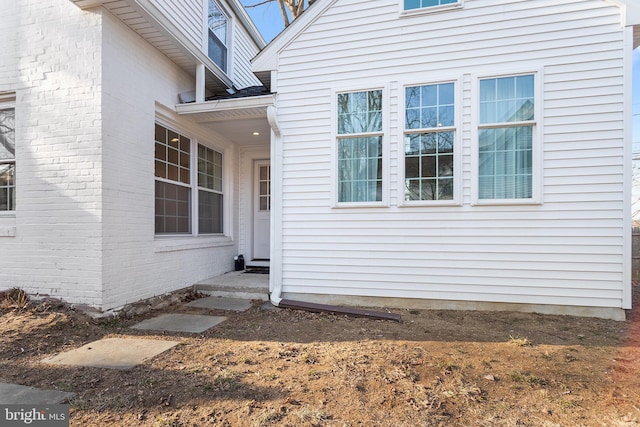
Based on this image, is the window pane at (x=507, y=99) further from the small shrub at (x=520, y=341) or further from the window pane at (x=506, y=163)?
the small shrub at (x=520, y=341)

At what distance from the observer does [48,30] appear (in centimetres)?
433

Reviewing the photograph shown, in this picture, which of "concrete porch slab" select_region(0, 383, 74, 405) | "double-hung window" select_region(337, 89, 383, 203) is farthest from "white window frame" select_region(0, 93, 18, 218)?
"double-hung window" select_region(337, 89, 383, 203)

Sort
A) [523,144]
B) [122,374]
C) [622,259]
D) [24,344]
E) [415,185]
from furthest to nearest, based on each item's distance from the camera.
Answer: [415,185], [523,144], [622,259], [24,344], [122,374]

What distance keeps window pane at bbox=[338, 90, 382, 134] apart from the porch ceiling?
113 cm

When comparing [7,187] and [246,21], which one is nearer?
[7,187]

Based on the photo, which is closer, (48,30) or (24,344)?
(24,344)

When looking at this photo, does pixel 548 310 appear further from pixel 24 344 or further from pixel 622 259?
pixel 24 344

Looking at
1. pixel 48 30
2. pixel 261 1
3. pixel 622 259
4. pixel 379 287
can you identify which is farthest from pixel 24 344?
pixel 261 1

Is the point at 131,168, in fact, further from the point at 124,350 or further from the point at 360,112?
the point at 360,112

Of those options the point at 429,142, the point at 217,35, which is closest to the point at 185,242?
the point at 429,142

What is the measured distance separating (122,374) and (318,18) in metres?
5.23

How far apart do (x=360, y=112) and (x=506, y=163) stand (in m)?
2.19

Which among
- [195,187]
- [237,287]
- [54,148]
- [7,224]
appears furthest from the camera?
[195,187]

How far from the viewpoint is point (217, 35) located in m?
6.83
